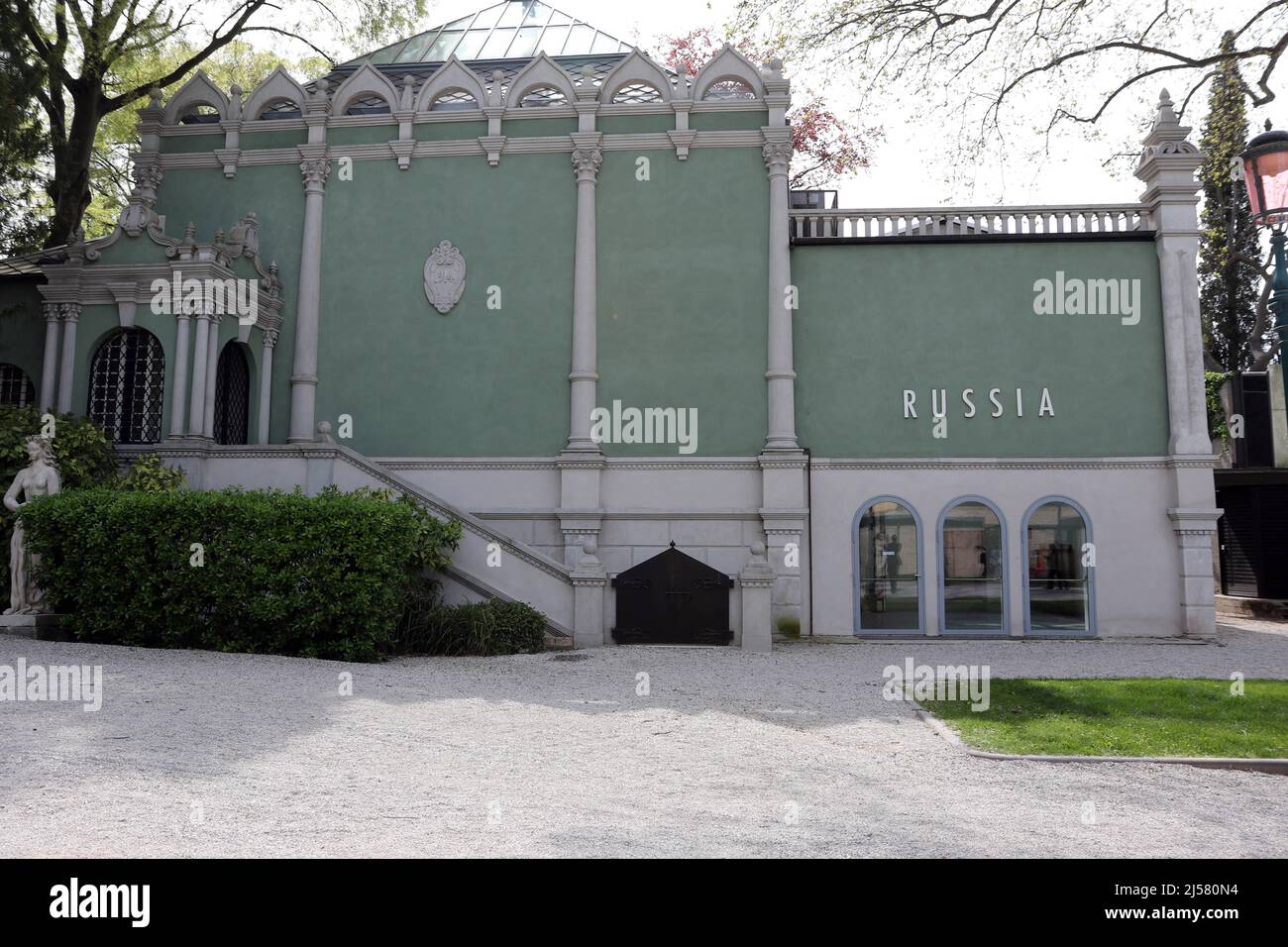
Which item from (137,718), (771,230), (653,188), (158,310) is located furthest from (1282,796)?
(158,310)

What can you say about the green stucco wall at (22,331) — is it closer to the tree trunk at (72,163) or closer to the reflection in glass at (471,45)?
the tree trunk at (72,163)

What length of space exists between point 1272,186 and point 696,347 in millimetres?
10671

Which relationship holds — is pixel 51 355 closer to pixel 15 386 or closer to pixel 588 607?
pixel 15 386

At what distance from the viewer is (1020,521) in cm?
1634

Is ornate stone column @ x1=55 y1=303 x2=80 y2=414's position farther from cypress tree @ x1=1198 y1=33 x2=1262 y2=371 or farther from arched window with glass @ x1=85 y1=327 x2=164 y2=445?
cypress tree @ x1=1198 y1=33 x2=1262 y2=371

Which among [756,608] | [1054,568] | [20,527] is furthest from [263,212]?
[1054,568]

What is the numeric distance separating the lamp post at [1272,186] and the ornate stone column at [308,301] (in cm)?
1488

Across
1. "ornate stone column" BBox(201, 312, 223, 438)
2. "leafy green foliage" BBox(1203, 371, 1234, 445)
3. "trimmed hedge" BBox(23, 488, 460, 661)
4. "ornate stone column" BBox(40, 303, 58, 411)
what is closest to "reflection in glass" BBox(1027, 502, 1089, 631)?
"trimmed hedge" BBox(23, 488, 460, 661)

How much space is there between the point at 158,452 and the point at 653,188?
1004 cm

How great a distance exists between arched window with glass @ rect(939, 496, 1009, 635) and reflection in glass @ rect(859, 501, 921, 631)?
533mm

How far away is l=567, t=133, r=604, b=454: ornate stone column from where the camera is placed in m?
16.4

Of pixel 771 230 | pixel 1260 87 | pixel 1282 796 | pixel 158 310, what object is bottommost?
pixel 1282 796
